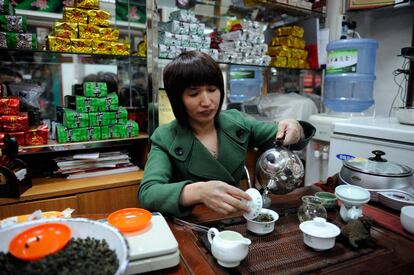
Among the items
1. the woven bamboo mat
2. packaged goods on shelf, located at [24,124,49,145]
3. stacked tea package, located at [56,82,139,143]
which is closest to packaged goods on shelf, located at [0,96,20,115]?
packaged goods on shelf, located at [24,124,49,145]

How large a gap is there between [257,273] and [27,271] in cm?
45

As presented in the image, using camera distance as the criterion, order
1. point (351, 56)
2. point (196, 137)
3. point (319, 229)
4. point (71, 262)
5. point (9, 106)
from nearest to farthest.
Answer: point (71, 262), point (319, 229), point (196, 137), point (9, 106), point (351, 56)

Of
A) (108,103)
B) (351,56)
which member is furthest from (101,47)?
(351,56)

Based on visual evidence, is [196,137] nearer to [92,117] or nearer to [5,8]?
[92,117]

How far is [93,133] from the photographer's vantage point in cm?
178

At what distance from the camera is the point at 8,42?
1527 mm

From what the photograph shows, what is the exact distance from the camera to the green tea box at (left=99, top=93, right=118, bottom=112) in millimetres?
1784

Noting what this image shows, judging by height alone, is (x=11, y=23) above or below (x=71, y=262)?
above

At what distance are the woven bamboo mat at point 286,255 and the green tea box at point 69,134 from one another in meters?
1.31

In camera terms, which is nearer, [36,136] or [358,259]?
[358,259]

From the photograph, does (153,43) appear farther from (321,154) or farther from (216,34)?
(321,154)

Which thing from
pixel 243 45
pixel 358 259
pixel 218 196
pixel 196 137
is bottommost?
pixel 358 259

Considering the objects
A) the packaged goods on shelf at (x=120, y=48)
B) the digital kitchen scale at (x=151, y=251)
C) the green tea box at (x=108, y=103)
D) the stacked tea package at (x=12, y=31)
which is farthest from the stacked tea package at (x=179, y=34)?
the digital kitchen scale at (x=151, y=251)

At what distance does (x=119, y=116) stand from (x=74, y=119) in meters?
0.28
